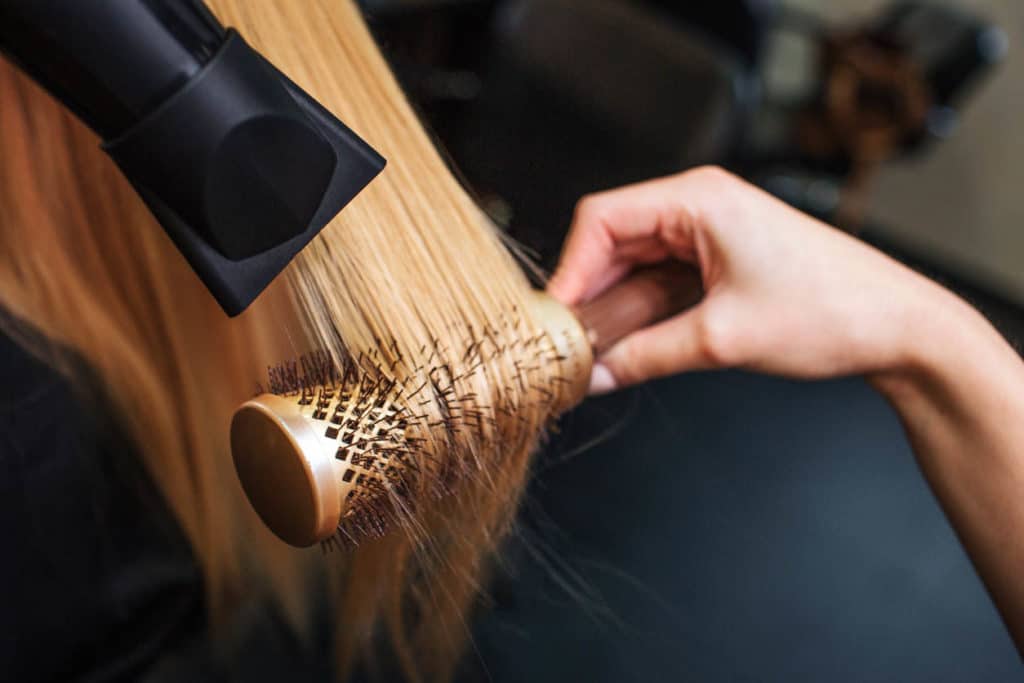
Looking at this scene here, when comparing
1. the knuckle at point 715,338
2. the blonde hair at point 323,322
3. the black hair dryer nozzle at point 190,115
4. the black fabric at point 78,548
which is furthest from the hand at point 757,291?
the black fabric at point 78,548

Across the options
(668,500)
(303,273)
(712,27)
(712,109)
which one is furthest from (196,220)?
(712,27)

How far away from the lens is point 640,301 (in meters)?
0.49

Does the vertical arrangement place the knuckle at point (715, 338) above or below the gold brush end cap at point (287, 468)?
below

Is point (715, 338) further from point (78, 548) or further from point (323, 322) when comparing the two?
point (78, 548)

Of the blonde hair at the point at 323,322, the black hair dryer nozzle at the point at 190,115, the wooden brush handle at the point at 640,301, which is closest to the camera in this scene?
the black hair dryer nozzle at the point at 190,115

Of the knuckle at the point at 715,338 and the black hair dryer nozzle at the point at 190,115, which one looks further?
the knuckle at the point at 715,338

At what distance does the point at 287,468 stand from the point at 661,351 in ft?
0.82

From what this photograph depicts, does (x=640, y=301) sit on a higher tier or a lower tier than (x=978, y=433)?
higher

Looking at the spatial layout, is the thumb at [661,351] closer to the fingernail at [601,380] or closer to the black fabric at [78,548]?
the fingernail at [601,380]

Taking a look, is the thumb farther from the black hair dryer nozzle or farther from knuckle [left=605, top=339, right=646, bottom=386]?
the black hair dryer nozzle

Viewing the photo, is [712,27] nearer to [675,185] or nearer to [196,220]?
[675,185]

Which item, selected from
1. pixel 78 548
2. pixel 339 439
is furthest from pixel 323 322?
pixel 78 548

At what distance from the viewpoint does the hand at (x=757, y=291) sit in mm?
465

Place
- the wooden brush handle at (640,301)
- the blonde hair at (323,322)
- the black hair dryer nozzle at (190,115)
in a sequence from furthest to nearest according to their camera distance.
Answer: the wooden brush handle at (640,301) → the blonde hair at (323,322) → the black hair dryer nozzle at (190,115)
